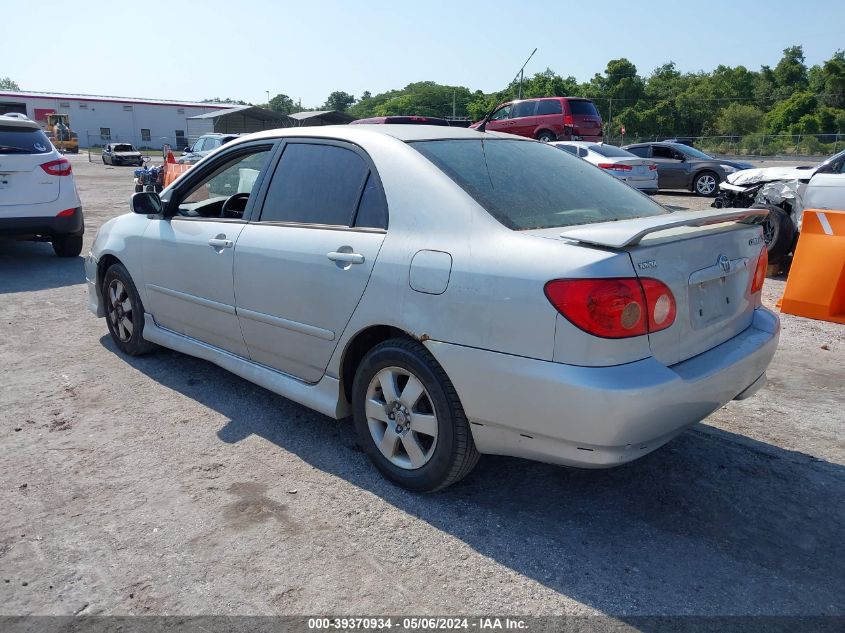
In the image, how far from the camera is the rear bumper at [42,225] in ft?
27.4

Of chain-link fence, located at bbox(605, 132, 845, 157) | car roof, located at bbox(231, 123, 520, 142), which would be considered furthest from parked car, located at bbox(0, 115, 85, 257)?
chain-link fence, located at bbox(605, 132, 845, 157)

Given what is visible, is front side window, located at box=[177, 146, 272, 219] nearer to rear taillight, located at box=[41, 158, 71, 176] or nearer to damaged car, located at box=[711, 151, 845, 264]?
rear taillight, located at box=[41, 158, 71, 176]

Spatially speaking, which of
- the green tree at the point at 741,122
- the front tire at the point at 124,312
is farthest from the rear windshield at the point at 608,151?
the green tree at the point at 741,122

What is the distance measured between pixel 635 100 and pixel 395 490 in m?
82.3

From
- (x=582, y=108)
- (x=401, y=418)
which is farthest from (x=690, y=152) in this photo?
(x=401, y=418)

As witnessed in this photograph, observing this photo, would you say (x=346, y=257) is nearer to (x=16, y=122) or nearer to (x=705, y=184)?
(x=16, y=122)

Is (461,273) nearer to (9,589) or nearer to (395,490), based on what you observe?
(395,490)

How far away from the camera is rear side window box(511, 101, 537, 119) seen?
821 inches

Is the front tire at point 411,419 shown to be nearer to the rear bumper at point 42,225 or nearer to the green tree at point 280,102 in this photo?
the rear bumper at point 42,225

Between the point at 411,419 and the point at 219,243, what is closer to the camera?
the point at 411,419

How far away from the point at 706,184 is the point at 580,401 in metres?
17.5

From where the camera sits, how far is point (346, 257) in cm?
332

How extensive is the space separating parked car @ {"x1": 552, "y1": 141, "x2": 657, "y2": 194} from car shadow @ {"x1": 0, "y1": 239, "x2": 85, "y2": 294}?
33.2ft

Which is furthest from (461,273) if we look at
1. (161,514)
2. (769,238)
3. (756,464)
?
(769,238)
